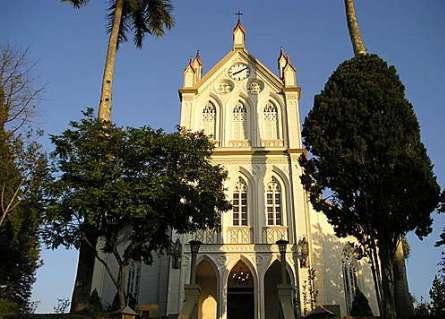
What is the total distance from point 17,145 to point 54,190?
497 cm

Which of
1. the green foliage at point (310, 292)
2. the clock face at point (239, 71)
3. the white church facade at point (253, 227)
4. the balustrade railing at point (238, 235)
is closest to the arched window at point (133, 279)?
the white church facade at point (253, 227)

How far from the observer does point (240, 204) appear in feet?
92.0

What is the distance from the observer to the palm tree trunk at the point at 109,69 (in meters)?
20.4

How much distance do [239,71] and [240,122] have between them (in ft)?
14.5

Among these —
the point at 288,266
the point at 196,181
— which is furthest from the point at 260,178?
the point at 196,181

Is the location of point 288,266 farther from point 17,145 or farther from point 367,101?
point 17,145

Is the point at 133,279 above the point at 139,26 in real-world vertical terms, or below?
below

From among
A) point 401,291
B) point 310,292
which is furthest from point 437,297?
point 310,292

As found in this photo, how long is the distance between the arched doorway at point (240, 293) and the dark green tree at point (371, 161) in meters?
12.4

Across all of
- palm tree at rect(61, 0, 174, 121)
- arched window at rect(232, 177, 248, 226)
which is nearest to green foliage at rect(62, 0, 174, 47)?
palm tree at rect(61, 0, 174, 121)

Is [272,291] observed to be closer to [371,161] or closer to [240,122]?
[240,122]

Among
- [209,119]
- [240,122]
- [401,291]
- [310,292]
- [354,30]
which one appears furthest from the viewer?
[209,119]

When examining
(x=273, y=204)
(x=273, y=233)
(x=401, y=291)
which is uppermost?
(x=273, y=204)

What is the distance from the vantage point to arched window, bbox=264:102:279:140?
30.2m
